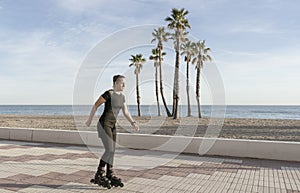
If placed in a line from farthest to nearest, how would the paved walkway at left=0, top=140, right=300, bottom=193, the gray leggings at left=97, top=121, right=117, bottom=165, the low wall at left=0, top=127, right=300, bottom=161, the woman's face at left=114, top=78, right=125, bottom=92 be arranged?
the low wall at left=0, top=127, right=300, bottom=161, the paved walkway at left=0, top=140, right=300, bottom=193, the woman's face at left=114, top=78, right=125, bottom=92, the gray leggings at left=97, top=121, right=117, bottom=165

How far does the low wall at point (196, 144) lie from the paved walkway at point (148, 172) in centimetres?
26

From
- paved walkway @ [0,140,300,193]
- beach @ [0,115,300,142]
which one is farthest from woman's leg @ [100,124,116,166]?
beach @ [0,115,300,142]

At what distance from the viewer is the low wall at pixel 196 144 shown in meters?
6.66

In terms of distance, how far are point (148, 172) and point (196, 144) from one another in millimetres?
2365

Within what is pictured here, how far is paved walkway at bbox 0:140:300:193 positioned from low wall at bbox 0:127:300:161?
0.86ft

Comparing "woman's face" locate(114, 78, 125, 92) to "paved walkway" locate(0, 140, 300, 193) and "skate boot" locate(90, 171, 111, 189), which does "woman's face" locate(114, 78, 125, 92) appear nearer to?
"skate boot" locate(90, 171, 111, 189)

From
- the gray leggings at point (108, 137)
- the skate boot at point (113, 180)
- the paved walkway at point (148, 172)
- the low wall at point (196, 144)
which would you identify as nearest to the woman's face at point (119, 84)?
the gray leggings at point (108, 137)

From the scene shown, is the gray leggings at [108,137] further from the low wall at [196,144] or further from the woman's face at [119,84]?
the low wall at [196,144]

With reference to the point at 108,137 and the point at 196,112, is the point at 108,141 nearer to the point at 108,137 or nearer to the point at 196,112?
the point at 108,137

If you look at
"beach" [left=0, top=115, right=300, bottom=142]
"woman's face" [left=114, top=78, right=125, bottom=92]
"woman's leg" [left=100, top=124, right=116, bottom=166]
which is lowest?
"beach" [left=0, top=115, right=300, bottom=142]

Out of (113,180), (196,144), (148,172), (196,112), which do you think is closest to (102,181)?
(113,180)

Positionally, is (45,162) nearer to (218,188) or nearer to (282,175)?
(218,188)

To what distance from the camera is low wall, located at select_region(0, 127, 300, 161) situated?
21.9 ft

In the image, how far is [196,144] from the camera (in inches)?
291
